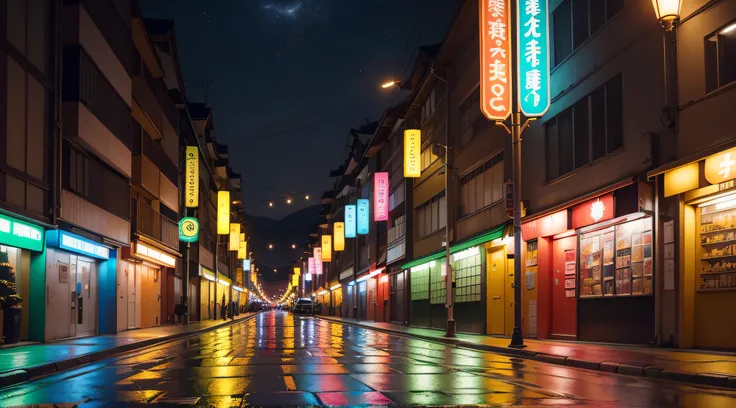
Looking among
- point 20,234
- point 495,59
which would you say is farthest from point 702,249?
point 20,234

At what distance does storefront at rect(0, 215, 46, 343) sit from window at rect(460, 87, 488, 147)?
18.8 metres

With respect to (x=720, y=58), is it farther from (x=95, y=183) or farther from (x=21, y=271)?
(x=95, y=183)

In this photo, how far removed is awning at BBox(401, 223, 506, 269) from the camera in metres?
28.5

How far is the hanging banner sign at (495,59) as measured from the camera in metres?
26.0

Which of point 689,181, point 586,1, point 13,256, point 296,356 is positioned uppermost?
point 586,1

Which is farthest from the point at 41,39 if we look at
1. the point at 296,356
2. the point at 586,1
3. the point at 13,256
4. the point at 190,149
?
the point at 190,149

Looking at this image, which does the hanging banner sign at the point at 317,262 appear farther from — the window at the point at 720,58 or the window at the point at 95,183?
the window at the point at 720,58

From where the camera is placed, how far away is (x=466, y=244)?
3356 cm

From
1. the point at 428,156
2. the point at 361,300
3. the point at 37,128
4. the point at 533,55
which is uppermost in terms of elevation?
the point at 533,55

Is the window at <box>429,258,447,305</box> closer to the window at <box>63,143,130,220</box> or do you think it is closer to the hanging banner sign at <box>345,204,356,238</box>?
the window at <box>63,143,130,220</box>

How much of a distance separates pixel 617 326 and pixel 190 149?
33.5 m

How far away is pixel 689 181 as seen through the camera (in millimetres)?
17141

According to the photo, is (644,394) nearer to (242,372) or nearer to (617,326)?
Answer: (242,372)

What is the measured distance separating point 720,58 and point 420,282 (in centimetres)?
3067
